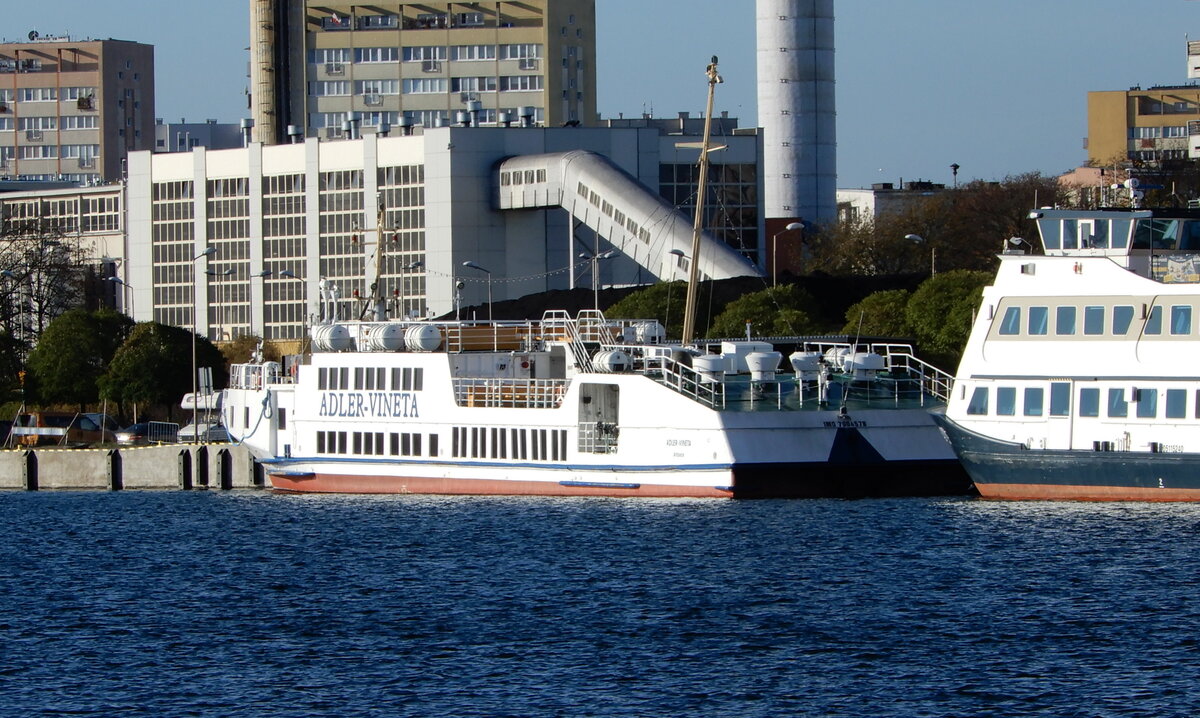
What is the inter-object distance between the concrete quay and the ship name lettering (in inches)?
490

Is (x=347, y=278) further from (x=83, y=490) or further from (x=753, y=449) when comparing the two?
(x=753, y=449)

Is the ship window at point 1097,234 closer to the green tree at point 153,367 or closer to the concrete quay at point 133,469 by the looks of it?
the concrete quay at point 133,469

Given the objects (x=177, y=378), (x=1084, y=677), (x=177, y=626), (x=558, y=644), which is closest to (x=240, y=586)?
(x=177, y=626)

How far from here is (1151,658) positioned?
1786 inches

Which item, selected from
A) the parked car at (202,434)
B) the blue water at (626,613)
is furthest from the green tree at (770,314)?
the blue water at (626,613)

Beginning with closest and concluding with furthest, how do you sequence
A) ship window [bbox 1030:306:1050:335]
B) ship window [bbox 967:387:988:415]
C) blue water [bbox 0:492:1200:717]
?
blue water [bbox 0:492:1200:717], ship window [bbox 1030:306:1050:335], ship window [bbox 967:387:988:415]

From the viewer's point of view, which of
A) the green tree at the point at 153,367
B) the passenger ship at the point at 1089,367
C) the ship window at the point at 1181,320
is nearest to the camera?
the passenger ship at the point at 1089,367

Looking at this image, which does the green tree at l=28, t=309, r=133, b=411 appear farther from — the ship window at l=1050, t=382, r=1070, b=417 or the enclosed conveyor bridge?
the ship window at l=1050, t=382, r=1070, b=417

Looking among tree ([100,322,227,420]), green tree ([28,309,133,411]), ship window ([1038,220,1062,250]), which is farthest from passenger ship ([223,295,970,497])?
green tree ([28,309,133,411])

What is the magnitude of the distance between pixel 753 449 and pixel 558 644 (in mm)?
24081

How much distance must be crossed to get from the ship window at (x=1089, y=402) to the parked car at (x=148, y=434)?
60.7 m

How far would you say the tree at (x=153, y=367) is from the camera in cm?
12769

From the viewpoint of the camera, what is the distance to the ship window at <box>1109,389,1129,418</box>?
66.5 m

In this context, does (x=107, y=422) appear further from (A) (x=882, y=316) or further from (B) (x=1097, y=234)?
(B) (x=1097, y=234)
